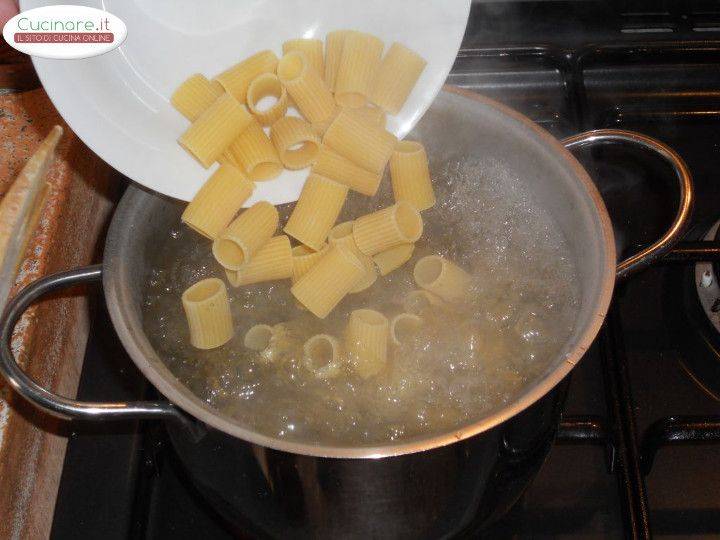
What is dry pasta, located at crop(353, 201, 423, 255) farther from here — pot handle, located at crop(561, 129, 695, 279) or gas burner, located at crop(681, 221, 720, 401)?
gas burner, located at crop(681, 221, 720, 401)

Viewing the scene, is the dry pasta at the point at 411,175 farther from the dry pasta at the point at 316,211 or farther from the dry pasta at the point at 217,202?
the dry pasta at the point at 217,202

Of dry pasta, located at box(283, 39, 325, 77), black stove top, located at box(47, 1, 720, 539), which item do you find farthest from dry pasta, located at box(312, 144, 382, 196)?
black stove top, located at box(47, 1, 720, 539)

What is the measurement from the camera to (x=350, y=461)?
66cm

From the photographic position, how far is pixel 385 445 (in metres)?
0.66

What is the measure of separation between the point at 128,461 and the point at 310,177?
0.43 meters

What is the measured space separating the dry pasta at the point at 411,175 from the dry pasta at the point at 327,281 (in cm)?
14

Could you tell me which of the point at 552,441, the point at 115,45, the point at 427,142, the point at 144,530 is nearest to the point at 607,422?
the point at 552,441

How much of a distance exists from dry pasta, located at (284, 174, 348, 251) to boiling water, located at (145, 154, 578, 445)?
0.09 m

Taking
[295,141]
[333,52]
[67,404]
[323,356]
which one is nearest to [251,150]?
[295,141]

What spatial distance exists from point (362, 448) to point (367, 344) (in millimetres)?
204

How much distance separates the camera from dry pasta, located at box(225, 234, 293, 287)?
92 centimetres

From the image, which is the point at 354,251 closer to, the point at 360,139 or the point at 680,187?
the point at 360,139

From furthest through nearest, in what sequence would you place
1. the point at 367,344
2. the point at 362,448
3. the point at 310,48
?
the point at 310,48, the point at 367,344, the point at 362,448

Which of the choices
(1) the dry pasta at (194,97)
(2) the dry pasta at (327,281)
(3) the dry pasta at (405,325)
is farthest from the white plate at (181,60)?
(3) the dry pasta at (405,325)
